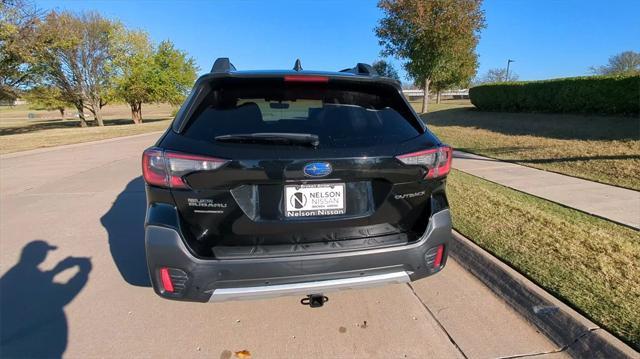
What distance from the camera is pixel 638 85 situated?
11.8m

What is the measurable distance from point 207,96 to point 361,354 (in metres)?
1.93

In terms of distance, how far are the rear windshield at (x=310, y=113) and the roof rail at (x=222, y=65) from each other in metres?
0.17

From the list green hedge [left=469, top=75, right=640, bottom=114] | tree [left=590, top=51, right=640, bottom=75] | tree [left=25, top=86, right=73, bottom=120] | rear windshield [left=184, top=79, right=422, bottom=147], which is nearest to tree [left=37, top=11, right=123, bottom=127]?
tree [left=25, top=86, right=73, bottom=120]

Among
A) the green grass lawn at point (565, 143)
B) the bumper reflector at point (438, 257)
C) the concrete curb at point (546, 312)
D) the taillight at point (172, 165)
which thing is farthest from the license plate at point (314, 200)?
the green grass lawn at point (565, 143)

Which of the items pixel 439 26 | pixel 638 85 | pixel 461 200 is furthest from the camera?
pixel 439 26

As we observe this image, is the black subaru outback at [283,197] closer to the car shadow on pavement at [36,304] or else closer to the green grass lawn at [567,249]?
the car shadow on pavement at [36,304]

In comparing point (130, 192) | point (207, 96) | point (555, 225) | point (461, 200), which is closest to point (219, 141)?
point (207, 96)

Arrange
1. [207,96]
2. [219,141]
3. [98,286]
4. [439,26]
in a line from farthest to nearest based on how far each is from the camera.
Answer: [439,26], [98,286], [207,96], [219,141]

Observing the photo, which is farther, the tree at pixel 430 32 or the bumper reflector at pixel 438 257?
the tree at pixel 430 32

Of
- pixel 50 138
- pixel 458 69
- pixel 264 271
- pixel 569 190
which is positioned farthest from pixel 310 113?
pixel 458 69

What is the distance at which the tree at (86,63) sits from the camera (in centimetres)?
3091

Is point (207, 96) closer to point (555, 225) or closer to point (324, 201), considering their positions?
point (324, 201)

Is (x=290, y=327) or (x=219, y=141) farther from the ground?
(x=219, y=141)

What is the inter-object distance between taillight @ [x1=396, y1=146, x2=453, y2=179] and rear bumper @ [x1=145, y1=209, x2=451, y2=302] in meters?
0.49
